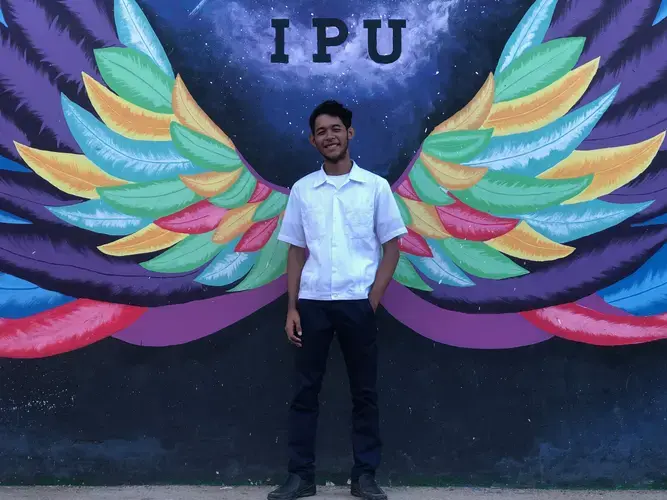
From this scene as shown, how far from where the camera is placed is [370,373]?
147 inches

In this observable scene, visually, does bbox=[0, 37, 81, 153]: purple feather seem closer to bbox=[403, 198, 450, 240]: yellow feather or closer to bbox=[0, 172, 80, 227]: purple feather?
bbox=[0, 172, 80, 227]: purple feather

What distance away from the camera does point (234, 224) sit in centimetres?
399

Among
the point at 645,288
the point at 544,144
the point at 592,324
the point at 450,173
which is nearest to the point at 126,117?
the point at 450,173

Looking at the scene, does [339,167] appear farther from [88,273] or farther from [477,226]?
[88,273]

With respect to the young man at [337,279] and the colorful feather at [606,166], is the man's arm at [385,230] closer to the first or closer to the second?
the young man at [337,279]

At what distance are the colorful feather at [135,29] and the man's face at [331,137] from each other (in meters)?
0.92

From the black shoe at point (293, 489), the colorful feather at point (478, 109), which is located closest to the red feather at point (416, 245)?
the colorful feather at point (478, 109)

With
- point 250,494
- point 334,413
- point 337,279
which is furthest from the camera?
point 334,413

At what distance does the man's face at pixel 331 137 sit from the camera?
3.64 meters

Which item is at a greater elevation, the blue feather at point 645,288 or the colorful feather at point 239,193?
the colorful feather at point 239,193

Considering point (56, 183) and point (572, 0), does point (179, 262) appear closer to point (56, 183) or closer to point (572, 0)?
point (56, 183)

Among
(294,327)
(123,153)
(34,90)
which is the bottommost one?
(294,327)

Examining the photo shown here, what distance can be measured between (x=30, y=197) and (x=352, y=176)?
1596mm

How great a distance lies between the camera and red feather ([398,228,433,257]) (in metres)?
3.97
